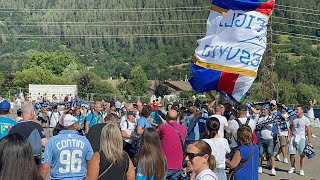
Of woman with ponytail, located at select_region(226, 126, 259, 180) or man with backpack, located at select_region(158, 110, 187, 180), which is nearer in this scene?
woman with ponytail, located at select_region(226, 126, 259, 180)

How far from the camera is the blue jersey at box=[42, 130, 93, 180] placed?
6.42 m

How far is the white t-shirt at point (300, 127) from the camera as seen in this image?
13086 millimetres

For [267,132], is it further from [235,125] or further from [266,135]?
[235,125]

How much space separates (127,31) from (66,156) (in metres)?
158

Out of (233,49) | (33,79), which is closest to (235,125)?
(233,49)

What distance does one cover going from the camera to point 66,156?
21.1 feet

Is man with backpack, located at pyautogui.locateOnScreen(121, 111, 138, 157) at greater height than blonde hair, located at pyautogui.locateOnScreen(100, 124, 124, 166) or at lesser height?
lesser

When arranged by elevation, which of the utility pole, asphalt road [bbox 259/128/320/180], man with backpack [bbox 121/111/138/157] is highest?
man with backpack [bbox 121/111/138/157]

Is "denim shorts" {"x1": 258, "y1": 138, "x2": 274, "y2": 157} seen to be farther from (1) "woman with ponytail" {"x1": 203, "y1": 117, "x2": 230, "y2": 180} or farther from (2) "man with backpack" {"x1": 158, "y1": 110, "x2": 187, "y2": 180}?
(1) "woman with ponytail" {"x1": 203, "y1": 117, "x2": 230, "y2": 180}

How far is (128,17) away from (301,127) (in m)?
155

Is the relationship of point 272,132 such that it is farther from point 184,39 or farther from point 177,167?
point 184,39

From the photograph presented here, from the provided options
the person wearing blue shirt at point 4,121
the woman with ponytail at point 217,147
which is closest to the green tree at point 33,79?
the person wearing blue shirt at point 4,121

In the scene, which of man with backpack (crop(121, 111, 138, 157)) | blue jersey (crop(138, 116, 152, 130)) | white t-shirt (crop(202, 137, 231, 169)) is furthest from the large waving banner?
white t-shirt (crop(202, 137, 231, 169))

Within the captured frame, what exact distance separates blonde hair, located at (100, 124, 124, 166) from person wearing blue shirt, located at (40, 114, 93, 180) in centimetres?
64
